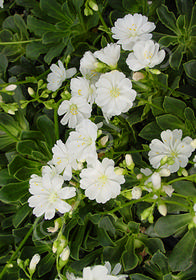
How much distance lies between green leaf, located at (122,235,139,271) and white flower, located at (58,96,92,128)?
478 millimetres

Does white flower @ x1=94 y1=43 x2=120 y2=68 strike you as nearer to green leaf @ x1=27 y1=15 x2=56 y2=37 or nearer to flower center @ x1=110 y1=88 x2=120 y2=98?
flower center @ x1=110 y1=88 x2=120 y2=98

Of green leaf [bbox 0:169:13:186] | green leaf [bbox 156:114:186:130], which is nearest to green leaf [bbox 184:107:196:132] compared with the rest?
green leaf [bbox 156:114:186:130]

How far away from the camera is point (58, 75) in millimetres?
1343

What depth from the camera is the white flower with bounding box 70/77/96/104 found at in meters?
1.07

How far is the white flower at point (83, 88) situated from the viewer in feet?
3.52

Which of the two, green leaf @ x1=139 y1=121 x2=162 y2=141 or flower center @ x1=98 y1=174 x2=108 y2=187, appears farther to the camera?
green leaf @ x1=139 y1=121 x2=162 y2=141

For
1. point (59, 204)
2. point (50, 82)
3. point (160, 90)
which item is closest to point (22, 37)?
point (50, 82)

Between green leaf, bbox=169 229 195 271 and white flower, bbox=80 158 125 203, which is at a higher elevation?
white flower, bbox=80 158 125 203

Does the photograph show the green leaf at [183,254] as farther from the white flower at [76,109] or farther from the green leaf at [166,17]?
the green leaf at [166,17]

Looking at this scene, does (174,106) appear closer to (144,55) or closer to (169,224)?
(144,55)

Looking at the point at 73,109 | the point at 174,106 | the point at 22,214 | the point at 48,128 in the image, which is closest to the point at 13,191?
the point at 22,214

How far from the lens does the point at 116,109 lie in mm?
1038

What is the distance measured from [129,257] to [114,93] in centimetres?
58

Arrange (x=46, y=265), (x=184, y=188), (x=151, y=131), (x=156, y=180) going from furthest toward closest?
1. (x=46, y=265)
2. (x=151, y=131)
3. (x=184, y=188)
4. (x=156, y=180)
